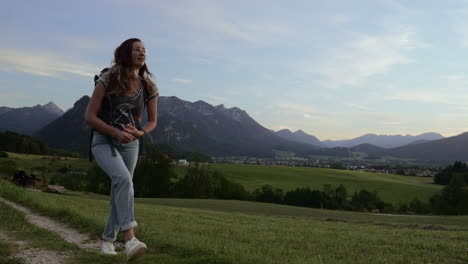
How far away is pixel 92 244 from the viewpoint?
7.46 m

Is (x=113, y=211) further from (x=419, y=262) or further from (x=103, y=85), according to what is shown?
(x=419, y=262)

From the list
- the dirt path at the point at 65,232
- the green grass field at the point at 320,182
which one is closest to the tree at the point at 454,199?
the green grass field at the point at 320,182

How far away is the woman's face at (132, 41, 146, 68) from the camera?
17.7 ft

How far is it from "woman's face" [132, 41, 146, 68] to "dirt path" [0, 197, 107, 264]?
127 inches

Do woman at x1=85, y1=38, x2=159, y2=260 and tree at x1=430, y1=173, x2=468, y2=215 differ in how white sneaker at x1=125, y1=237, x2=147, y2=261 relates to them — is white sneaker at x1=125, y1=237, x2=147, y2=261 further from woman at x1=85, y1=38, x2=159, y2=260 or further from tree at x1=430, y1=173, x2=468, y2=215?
tree at x1=430, y1=173, x2=468, y2=215

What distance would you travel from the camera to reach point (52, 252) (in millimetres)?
6410

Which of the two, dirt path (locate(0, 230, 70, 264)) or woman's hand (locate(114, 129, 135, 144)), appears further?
dirt path (locate(0, 230, 70, 264))

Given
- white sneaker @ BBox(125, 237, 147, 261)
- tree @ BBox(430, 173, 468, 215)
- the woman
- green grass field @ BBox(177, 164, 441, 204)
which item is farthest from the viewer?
green grass field @ BBox(177, 164, 441, 204)

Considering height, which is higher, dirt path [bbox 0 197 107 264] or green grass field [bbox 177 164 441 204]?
dirt path [bbox 0 197 107 264]

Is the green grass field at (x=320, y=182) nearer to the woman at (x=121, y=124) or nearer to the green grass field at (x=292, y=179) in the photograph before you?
the green grass field at (x=292, y=179)

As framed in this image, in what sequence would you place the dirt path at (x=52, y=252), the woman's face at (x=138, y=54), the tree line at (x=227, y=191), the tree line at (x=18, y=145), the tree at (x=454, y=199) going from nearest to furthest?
the woman's face at (x=138, y=54) → the dirt path at (x=52, y=252) → the tree at (x=454, y=199) → the tree line at (x=227, y=191) → the tree line at (x=18, y=145)

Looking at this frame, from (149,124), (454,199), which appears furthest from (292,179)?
(149,124)

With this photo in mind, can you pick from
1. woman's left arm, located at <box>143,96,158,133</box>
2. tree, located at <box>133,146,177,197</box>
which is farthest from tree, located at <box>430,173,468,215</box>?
woman's left arm, located at <box>143,96,158,133</box>

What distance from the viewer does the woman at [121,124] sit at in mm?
5168
